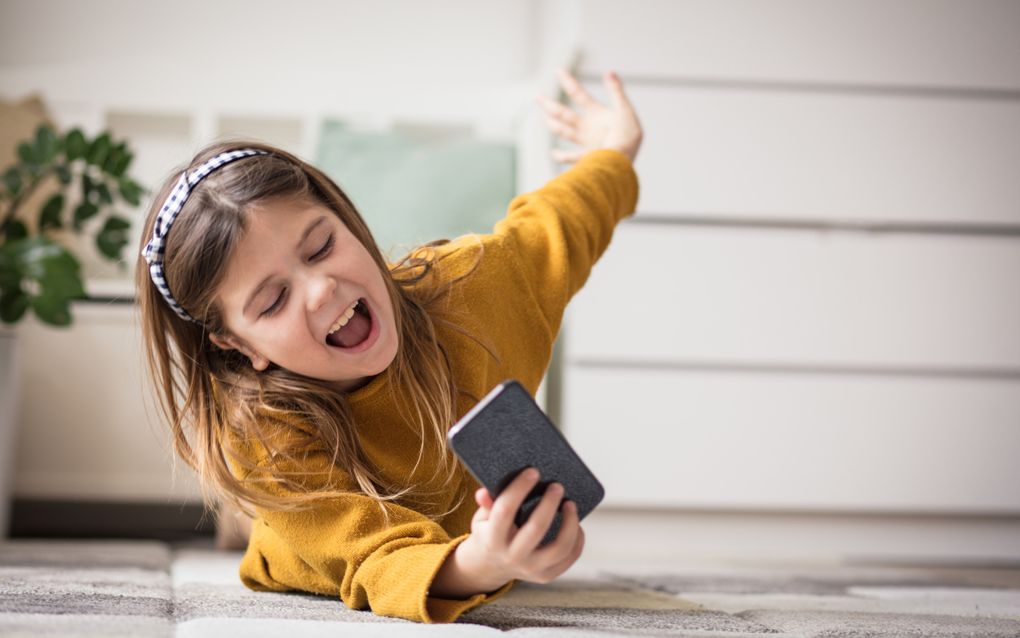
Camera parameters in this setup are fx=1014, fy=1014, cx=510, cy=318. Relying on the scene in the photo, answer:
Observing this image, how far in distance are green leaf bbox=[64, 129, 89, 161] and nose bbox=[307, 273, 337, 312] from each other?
983mm

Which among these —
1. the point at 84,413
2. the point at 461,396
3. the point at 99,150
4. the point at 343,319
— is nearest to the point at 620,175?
the point at 461,396

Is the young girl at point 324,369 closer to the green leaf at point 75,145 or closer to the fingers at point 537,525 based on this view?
the fingers at point 537,525

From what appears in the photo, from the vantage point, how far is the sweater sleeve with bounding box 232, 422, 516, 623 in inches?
30.2

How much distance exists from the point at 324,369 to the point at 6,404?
1024 mm

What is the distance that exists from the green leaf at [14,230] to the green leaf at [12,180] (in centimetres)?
5

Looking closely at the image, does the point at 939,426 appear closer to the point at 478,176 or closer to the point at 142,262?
the point at 478,176

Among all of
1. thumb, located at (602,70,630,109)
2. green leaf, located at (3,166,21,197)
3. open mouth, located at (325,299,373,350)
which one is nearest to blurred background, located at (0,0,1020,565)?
green leaf, located at (3,166,21,197)

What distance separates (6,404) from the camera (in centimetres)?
168

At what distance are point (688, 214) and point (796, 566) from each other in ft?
1.99

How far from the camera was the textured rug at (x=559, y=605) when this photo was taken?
719mm

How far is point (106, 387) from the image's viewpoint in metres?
2.01

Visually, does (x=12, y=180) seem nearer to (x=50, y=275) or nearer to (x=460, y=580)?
(x=50, y=275)

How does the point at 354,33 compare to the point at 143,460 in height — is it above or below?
above

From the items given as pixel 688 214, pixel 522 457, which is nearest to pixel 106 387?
pixel 688 214
